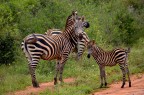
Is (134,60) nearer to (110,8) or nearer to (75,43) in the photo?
(75,43)

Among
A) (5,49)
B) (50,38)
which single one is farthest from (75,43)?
(5,49)

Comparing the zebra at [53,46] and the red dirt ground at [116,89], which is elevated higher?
the zebra at [53,46]

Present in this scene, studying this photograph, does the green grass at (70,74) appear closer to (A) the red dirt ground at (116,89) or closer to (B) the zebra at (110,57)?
(A) the red dirt ground at (116,89)

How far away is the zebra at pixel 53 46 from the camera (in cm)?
1380

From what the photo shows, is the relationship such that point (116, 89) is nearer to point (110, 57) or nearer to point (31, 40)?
point (110, 57)

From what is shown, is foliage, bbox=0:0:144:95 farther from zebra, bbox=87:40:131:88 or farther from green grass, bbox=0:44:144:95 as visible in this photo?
zebra, bbox=87:40:131:88

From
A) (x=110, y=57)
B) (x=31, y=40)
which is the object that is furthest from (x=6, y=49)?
(x=110, y=57)

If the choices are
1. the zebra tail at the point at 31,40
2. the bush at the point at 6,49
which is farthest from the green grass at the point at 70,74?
the zebra tail at the point at 31,40

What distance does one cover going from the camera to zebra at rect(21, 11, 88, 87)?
45.3 feet

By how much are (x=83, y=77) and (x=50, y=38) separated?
213 cm

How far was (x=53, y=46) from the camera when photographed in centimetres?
1436

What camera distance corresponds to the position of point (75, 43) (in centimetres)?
1527

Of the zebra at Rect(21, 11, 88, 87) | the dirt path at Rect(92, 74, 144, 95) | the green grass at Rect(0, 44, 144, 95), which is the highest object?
the zebra at Rect(21, 11, 88, 87)

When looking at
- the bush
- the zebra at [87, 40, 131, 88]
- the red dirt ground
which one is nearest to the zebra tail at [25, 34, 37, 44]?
the red dirt ground
